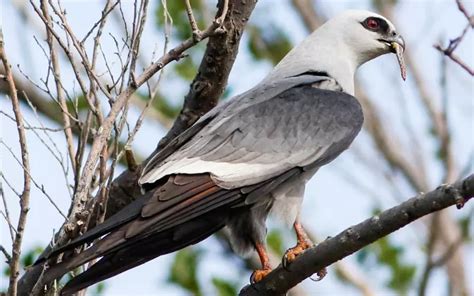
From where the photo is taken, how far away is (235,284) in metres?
7.85

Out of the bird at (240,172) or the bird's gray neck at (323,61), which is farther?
the bird's gray neck at (323,61)

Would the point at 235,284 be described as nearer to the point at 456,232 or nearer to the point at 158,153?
the point at 158,153

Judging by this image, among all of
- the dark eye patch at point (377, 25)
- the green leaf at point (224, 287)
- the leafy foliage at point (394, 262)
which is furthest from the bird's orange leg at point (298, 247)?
the leafy foliage at point (394, 262)

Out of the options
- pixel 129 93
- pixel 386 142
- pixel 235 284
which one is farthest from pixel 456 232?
pixel 129 93

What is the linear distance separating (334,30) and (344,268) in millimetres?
3872

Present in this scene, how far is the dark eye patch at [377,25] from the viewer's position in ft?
20.0

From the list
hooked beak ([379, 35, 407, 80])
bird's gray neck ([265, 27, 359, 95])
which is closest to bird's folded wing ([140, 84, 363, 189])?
bird's gray neck ([265, 27, 359, 95])

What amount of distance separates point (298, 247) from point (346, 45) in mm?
1768

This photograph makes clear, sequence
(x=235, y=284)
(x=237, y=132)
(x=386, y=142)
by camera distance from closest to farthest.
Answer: (x=237, y=132) → (x=235, y=284) → (x=386, y=142)

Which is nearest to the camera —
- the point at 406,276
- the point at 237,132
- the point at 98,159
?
the point at 98,159

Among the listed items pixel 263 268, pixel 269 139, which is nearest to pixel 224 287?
pixel 269 139

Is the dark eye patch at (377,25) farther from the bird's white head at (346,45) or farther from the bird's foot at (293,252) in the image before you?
the bird's foot at (293,252)

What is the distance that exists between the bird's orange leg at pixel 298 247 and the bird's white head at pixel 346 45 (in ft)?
3.80

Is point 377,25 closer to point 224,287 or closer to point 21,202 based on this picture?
point 224,287
